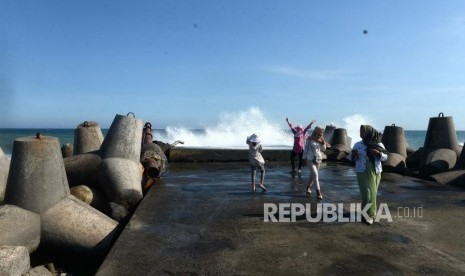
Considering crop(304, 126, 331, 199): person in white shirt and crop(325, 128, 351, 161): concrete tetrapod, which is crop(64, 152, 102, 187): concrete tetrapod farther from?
crop(325, 128, 351, 161): concrete tetrapod

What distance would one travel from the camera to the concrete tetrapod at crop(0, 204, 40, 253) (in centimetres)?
500

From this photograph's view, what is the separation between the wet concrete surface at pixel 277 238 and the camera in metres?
4.25

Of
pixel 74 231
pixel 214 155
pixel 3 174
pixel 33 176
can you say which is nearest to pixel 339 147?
pixel 214 155

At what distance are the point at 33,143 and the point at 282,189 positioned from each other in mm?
5053

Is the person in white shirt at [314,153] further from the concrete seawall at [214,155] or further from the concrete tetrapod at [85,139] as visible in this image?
the concrete seawall at [214,155]

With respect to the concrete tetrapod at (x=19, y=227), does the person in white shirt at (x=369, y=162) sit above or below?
above

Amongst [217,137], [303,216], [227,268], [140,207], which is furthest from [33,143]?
[217,137]

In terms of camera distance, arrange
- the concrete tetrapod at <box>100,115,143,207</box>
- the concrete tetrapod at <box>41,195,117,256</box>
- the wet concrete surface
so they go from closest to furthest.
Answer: the wet concrete surface → the concrete tetrapod at <box>41,195,117,256</box> → the concrete tetrapod at <box>100,115,143,207</box>

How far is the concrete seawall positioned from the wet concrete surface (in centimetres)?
588

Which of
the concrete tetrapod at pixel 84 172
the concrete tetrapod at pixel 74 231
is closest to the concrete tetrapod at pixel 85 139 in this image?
the concrete tetrapod at pixel 84 172

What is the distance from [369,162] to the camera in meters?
6.09

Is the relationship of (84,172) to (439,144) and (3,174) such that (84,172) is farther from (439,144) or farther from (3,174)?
(439,144)

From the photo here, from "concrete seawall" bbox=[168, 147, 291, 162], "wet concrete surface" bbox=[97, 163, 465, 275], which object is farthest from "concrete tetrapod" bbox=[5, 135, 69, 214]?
"concrete seawall" bbox=[168, 147, 291, 162]

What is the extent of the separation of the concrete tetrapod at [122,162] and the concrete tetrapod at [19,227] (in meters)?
2.13
